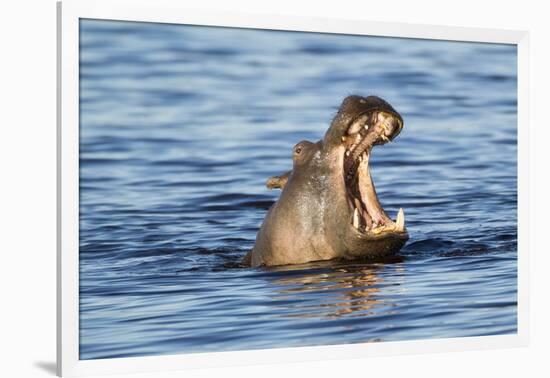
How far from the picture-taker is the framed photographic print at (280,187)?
10164mm

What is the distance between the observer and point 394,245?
435 inches

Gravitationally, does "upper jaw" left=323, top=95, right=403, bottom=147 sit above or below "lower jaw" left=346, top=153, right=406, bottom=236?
above

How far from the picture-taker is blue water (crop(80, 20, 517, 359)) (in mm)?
10336

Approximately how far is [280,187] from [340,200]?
83 centimetres

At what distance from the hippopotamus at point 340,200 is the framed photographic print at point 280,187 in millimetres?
18

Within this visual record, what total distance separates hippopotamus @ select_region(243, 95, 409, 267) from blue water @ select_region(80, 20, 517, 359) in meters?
0.19

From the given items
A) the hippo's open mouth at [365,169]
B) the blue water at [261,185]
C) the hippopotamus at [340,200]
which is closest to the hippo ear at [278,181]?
the hippopotamus at [340,200]

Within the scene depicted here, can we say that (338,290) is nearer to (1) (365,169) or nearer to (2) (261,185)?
(1) (365,169)

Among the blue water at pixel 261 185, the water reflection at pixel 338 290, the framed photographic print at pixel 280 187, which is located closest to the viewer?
the framed photographic print at pixel 280 187

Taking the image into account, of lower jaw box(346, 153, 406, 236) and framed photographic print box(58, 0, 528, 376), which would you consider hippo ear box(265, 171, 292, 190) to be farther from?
lower jaw box(346, 153, 406, 236)

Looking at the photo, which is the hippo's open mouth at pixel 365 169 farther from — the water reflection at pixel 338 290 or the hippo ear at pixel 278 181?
the hippo ear at pixel 278 181

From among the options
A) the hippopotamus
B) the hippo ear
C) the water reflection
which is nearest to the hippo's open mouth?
the hippopotamus

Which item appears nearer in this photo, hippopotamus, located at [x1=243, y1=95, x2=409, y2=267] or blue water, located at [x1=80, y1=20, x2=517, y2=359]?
blue water, located at [x1=80, y1=20, x2=517, y2=359]

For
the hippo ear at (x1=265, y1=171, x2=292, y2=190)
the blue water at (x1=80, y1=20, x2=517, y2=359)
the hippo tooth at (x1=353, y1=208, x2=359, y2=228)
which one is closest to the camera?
the blue water at (x1=80, y1=20, x2=517, y2=359)
